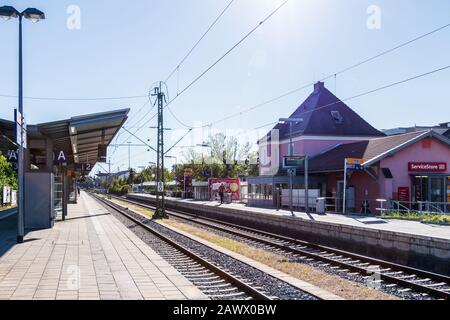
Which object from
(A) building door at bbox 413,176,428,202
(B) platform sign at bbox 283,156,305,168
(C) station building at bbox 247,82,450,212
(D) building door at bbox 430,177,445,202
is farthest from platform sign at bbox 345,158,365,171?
(D) building door at bbox 430,177,445,202

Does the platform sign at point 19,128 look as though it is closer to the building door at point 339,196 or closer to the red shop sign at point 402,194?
the building door at point 339,196

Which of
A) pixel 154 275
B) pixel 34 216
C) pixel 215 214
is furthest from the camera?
pixel 215 214

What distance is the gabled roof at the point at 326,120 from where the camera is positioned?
45438mm

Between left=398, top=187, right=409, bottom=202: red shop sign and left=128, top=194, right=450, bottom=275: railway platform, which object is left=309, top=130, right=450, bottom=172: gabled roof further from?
left=128, top=194, right=450, bottom=275: railway platform

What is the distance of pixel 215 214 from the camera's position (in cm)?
3797

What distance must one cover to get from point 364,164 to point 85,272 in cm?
2130

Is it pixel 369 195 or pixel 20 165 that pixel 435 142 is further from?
pixel 20 165

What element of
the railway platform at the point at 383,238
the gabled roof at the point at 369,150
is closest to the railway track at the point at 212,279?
the railway platform at the point at 383,238

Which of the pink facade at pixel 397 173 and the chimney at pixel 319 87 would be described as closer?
the pink facade at pixel 397 173

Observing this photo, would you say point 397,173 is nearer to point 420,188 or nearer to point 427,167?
point 420,188

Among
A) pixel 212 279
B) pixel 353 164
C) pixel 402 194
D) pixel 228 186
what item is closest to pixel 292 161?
pixel 353 164
